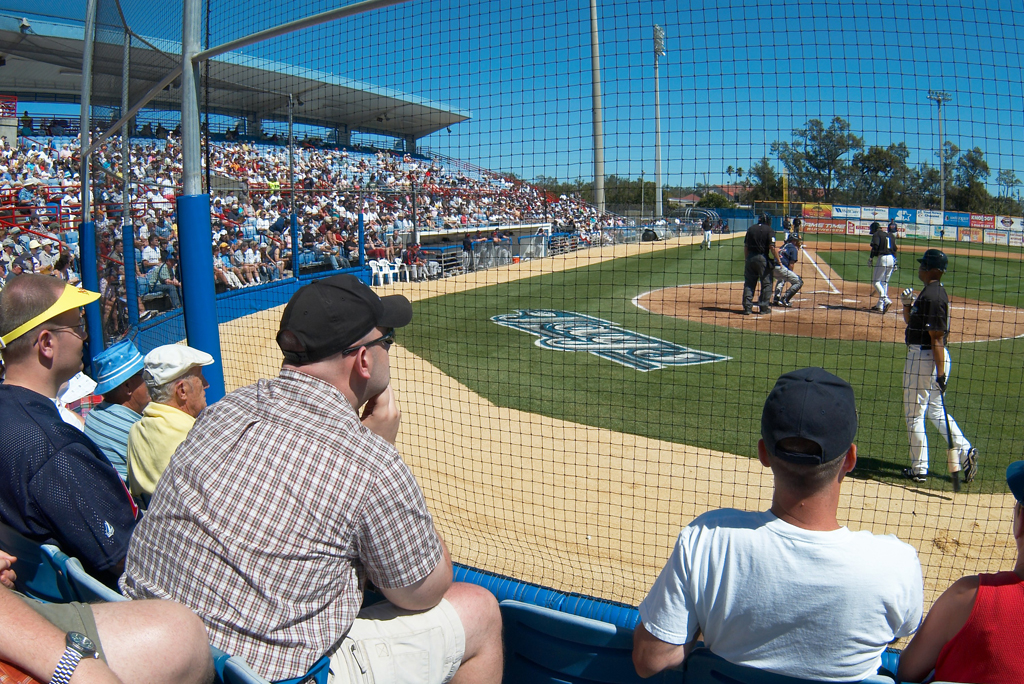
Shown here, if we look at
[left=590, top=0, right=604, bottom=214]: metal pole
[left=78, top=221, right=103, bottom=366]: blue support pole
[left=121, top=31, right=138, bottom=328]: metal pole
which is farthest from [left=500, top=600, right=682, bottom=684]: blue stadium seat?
[left=78, top=221, right=103, bottom=366]: blue support pole

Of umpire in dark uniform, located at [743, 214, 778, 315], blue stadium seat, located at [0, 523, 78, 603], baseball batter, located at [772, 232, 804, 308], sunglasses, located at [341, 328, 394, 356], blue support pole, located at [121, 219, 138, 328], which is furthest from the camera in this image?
baseball batter, located at [772, 232, 804, 308]

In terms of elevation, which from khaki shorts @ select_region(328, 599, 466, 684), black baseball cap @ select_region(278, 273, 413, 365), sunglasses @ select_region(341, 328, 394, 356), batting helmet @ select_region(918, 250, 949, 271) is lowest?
khaki shorts @ select_region(328, 599, 466, 684)

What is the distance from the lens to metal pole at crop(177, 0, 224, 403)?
350 cm

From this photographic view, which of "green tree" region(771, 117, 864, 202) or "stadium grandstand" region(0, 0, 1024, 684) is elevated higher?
"green tree" region(771, 117, 864, 202)

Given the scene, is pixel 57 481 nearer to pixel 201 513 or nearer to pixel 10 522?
pixel 10 522

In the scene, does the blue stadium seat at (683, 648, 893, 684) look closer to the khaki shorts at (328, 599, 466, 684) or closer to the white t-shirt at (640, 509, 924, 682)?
the white t-shirt at (640, 509, 924, 682)

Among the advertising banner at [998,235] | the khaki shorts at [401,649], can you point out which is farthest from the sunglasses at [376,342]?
the advertising banner at [998,235]

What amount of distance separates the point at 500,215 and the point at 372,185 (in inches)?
243

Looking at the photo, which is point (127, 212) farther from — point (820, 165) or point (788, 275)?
point (788, 275)

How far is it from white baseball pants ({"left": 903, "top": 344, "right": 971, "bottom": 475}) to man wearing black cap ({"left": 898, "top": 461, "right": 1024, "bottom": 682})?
411 cm

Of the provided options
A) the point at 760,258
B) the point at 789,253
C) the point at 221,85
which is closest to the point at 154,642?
the point at 221,85

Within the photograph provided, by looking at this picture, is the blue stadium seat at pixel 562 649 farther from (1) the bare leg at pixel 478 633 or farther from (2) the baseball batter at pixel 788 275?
(2) the baseball batter at pixel 788 275

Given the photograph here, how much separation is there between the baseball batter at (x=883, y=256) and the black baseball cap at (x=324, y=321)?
42.1ft

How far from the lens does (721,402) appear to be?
7449 millimetres
